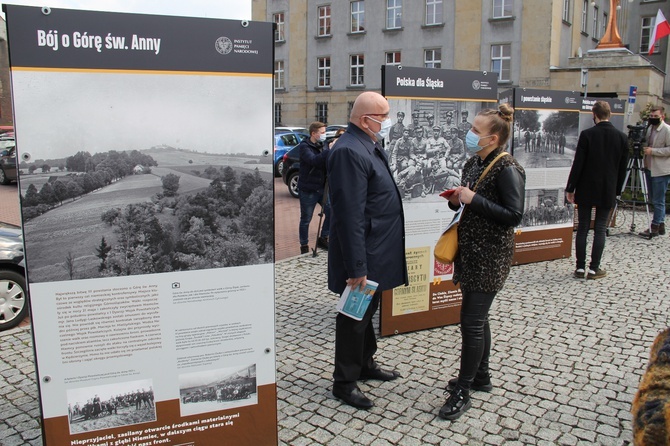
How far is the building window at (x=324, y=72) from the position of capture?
44.1 meters

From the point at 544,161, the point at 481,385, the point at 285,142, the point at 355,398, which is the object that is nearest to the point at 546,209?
the point at 544,161

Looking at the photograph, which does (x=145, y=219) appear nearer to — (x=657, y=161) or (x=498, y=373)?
(x=498, y=373)

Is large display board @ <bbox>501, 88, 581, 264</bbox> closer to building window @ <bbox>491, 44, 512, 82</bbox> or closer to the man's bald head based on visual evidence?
the man's bald head

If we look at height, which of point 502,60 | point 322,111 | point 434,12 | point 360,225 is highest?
point 434,12

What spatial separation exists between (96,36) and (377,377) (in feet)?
9.86

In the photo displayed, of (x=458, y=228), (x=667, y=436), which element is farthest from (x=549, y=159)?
(x=667, y=436)

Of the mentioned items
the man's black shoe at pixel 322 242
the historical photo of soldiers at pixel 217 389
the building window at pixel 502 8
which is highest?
the building window at pixel 502 8

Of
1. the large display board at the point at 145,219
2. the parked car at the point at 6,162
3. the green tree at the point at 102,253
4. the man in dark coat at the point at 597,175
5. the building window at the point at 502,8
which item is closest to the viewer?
the large display board at the point at 145,219

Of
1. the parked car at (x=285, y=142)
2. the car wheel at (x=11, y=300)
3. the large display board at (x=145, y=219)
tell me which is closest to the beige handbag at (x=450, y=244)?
the large display board at (x=145, y=219)

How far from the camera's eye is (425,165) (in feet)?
17.3

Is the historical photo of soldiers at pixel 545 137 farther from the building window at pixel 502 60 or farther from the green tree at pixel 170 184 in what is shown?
the building window at pixel 502 60

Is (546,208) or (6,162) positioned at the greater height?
(6,162)

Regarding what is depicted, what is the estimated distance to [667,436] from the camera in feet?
3.61

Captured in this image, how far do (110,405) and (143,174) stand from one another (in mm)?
1145
